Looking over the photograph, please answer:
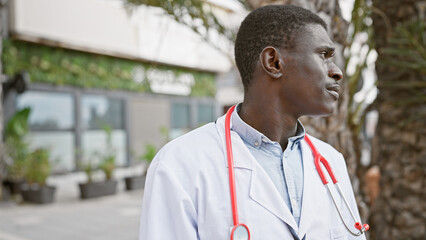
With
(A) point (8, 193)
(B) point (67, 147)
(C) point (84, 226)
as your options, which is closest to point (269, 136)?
(C) point (84, 226)

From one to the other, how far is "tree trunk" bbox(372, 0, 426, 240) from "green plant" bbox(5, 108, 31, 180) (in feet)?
24.1

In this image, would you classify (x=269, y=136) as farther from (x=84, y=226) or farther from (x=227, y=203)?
(x=84, y=226)

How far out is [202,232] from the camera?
3.38 ft

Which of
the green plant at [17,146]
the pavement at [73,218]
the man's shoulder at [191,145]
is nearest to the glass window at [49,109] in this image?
the green plant at [17,146]

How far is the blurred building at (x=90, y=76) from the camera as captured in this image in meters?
10.1

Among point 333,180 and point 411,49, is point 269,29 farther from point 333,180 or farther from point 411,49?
point 411,49

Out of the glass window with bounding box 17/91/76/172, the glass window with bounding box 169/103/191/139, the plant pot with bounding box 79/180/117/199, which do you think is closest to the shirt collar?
the plant pot with bounding box 79/180/117/199

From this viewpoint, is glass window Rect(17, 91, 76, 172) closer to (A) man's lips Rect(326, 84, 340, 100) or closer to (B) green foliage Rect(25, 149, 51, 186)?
(B) green foliage Rect(25, 149, 51, 186)

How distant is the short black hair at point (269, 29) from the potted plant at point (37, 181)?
7499mm

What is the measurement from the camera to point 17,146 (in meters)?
8.41

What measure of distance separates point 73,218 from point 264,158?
620cm

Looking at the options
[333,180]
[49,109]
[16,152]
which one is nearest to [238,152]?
[333,180]

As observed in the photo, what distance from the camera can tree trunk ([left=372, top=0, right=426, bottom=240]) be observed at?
2822 mm

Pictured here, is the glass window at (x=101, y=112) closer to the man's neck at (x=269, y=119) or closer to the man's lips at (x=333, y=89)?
the man's neck at (x=269, y=119)
